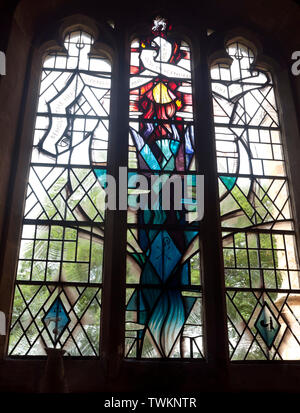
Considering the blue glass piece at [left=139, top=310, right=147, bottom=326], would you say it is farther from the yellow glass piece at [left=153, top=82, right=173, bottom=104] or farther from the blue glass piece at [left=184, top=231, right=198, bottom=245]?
the yellow glass piece at [left=153, top=82, right=173, bottom=104]

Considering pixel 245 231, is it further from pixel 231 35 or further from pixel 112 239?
pixel 231 35

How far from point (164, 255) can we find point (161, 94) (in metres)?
1.61

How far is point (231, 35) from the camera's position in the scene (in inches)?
195

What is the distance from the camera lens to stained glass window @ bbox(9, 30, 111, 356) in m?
3.61

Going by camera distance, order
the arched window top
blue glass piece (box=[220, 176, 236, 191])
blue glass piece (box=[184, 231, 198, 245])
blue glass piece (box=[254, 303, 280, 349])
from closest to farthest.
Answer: blue glass piece (box=[254, 303, 280, 349]) < blue glass piece (box=[184, 231, 198, 245]) < blue glass piece (box=[220, 176, 236, 191]) < the arched window top

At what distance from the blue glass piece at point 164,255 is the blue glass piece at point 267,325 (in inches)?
30.4

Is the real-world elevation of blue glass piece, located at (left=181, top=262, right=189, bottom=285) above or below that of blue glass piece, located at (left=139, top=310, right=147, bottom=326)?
Answer: above

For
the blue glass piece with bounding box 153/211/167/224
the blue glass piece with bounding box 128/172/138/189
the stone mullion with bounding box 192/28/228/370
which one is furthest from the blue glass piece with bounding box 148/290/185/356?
the blue glass piece with bounding box 128/172/138/189

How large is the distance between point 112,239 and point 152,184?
2.06ft

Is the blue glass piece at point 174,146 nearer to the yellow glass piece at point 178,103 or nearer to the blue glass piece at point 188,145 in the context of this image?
the blue glass piece at point 188,145

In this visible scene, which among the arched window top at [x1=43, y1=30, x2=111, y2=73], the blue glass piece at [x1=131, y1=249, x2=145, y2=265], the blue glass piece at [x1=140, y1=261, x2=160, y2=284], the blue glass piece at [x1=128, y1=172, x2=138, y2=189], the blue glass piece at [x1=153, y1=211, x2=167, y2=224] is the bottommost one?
the blue glass piece at [x1=140, y1=261, x2=160, y2=284]

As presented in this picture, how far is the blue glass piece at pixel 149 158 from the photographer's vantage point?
167 inches

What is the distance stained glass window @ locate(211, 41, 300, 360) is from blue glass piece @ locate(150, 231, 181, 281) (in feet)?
1.39

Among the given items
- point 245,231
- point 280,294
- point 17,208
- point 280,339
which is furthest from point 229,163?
point 17,208
